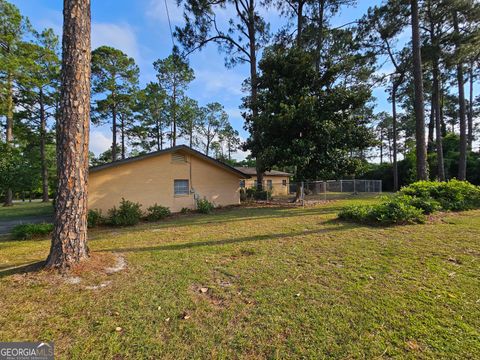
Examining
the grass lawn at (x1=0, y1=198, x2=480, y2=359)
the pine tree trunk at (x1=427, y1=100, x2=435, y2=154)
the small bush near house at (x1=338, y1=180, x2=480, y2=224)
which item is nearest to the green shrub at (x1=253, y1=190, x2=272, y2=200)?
the small bush near house at (x1=338, y1=180, x2=480, y2=224)

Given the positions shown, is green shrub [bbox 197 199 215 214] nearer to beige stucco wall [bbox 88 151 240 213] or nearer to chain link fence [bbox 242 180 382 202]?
beige stucco wall [bbox 88 151 240 213]

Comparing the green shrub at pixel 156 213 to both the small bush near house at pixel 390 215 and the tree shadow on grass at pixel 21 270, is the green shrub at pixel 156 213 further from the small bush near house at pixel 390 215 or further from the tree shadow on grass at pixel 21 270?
the small bush near house at pixel 390 215

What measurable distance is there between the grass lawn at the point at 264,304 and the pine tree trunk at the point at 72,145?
0.50 metres

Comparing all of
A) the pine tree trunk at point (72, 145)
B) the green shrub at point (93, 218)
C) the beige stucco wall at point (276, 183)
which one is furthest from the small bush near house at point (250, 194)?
the pine tree trunk at point (72, 145)

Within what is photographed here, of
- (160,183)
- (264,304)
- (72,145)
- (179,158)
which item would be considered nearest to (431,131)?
(179,158)

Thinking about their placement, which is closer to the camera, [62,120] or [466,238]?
[62,120]

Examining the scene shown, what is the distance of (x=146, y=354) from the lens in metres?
1.94

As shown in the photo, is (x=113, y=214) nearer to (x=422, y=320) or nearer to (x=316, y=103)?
(x=422, y=320)

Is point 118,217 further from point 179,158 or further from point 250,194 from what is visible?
point 250,194

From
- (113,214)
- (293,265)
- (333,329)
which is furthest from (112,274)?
(113,214)

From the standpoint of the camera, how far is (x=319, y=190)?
20.9m

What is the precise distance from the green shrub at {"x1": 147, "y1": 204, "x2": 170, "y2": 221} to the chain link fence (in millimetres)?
6358

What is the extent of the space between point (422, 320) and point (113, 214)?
30.6ft

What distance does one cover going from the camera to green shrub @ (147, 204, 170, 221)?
31.7 ft
